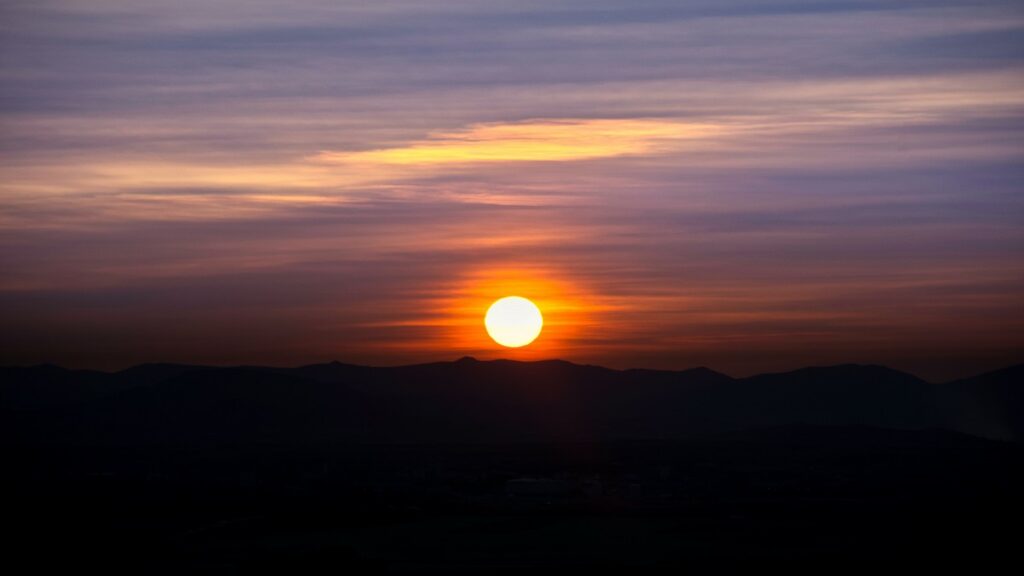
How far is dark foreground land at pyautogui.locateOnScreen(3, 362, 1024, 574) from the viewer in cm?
4497

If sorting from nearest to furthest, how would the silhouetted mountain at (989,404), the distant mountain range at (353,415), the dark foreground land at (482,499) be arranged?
1. the dark foreground land at (482,499)
2. the distant mountain range at (353,415)
3. the silhouetted mountain at (989,404)

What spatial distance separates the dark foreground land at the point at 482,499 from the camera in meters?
45.0

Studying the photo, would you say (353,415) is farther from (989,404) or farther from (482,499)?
(482,499)

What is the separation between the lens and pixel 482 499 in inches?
2803

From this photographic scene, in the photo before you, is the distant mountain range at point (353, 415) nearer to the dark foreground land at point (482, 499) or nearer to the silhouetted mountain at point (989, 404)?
the silhouetted mountain at point (989, 404)

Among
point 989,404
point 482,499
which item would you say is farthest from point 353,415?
point 482,499

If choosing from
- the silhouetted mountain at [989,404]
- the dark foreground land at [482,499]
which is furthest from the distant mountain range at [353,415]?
the dark foreground land at [482,499]

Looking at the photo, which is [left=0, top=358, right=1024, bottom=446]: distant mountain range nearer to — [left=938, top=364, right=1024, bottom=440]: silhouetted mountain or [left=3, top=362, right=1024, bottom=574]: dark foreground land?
[left=938, top=364, right=1024, bottom=440]: silhouetted mountain

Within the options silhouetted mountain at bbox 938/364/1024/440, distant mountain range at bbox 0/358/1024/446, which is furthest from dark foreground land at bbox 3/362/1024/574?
silhouetted mountain at bbox 938/364/1024/440

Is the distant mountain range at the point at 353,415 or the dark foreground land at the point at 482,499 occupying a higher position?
the distant mountain range at the point at 353,415

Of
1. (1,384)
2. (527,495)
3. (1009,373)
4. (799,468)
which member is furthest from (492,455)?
(1,384)

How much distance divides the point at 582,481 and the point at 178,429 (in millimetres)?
80357

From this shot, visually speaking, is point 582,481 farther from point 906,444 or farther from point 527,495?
point 906,444

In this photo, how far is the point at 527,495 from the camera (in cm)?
7306
